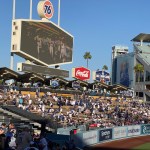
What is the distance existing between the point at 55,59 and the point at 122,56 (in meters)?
42.5

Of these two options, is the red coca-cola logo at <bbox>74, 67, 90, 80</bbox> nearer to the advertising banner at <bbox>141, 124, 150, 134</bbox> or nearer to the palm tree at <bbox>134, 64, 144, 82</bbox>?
the advertising banner at <bbox>141, 124, 150, 134</bbox>

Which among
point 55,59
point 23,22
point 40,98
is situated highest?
point 23,22

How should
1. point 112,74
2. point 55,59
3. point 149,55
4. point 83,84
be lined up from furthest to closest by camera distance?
point 112,74 < point 149,55 < point 83,84 < point 55,59

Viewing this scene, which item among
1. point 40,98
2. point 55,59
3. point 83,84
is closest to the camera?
point 40,98

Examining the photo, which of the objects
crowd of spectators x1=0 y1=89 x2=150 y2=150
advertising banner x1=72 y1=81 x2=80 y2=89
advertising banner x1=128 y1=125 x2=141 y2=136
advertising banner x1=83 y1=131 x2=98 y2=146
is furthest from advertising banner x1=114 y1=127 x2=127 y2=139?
advertising banner x1=72 y1=81 x2=80 y2=89

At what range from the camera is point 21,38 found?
144 feet

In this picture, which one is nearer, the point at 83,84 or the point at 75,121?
the point at 75,121

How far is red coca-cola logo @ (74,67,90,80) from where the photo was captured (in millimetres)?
57656

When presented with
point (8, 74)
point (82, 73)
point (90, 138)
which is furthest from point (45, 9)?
point (90, 138)

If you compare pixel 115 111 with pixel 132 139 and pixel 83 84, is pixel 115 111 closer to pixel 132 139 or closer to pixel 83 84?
pixel 132 139

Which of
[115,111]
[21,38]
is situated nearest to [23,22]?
[21,38]

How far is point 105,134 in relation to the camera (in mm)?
32406

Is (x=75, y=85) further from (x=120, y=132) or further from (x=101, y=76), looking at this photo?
(x=120, y=132)

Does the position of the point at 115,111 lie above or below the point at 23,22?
below
